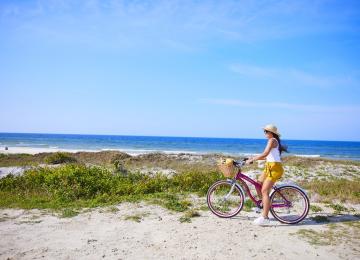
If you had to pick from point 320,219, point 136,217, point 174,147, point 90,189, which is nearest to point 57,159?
point 90,189

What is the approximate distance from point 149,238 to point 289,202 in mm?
3374

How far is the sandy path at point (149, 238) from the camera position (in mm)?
5773

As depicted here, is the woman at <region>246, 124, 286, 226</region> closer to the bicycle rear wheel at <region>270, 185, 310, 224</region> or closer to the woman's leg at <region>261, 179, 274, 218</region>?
the woman's leg at <region>261, 179, 274, 218</region>

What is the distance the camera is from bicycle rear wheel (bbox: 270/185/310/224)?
762 centimetres

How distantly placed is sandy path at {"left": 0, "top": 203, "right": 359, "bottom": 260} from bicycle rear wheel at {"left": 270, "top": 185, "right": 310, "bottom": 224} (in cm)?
21

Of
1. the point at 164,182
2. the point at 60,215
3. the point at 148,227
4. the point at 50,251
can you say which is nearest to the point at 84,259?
the point at 50,251

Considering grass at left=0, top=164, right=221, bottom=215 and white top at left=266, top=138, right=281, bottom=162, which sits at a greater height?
white top at left=266, top=138, right=281, bottom=162

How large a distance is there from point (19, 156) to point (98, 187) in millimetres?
18179

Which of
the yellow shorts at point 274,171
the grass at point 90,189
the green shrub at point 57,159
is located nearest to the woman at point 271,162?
the yellow shorts at point 274,171

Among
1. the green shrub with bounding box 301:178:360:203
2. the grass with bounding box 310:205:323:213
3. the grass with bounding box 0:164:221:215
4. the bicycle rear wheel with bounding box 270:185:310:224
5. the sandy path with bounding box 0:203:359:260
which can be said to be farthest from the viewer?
the green shrub with bounding box 301:178:360:203

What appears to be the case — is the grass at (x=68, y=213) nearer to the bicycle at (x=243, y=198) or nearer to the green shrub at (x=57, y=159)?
the bicycle at (x=243, y=198)

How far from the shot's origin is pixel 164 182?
38.2 feet

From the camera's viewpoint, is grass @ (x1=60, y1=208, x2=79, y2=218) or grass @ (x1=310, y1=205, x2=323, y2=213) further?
grass @ (x1=310, y1=205, x2=323, y2=213)

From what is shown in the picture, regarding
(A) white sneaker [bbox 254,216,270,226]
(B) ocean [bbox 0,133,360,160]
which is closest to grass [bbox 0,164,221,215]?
(A) white sneaker [bbox 254,216,270,226]
